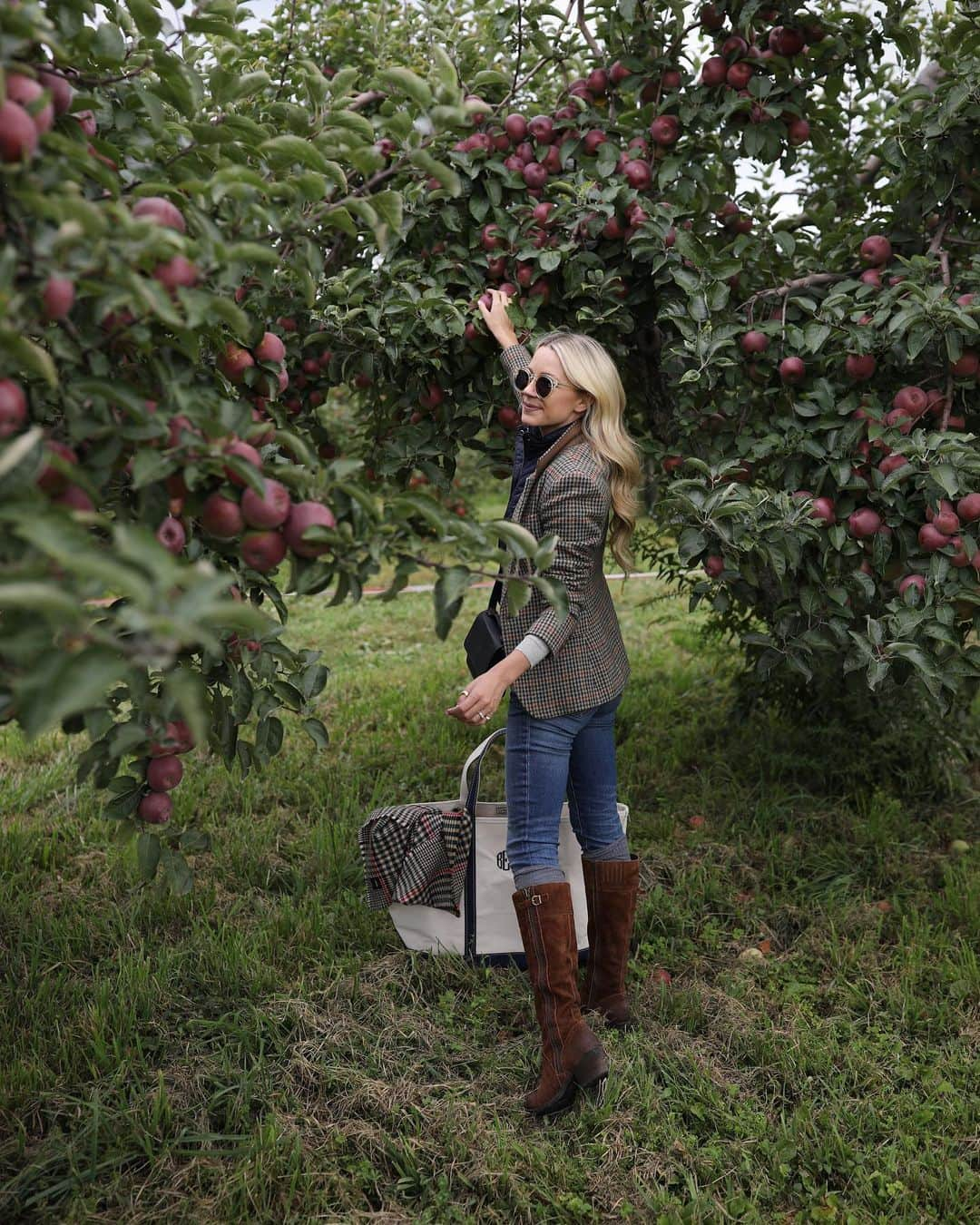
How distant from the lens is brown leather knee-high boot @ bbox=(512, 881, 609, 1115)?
6.81ft

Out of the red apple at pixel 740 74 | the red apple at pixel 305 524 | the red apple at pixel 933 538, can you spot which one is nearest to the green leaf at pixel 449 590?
the red apple at pixel 305 524

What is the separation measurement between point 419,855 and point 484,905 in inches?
8.3

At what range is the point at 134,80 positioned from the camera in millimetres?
1627

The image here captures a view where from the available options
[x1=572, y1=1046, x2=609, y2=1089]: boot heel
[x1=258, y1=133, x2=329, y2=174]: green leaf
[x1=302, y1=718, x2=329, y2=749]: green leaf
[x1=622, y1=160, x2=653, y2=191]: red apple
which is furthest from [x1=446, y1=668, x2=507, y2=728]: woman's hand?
[x1=622, y1=160, x2=653, y2=191]: red apple

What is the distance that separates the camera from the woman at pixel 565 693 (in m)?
2.10

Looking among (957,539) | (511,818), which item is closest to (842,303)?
(957,539)

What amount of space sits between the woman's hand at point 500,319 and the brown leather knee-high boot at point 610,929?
125 centimetres

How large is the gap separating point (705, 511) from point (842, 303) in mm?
675

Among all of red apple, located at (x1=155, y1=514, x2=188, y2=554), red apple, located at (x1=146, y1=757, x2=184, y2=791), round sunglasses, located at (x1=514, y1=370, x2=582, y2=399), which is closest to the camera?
red apple, located at (x1=155, y1=514, x2=188, y2=554)

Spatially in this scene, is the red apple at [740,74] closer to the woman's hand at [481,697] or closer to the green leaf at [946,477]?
the green leaf at [946,477]

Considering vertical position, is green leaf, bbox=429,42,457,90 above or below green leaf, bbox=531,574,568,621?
above

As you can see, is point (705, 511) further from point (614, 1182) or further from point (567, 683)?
point (614, 1182)

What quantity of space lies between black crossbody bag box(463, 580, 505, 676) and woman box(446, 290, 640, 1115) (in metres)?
0.03

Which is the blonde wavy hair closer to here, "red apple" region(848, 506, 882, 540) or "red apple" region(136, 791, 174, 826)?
"red apple" region(848, 506, 882, 540)
